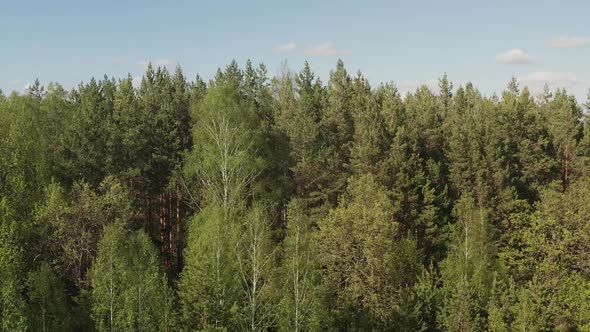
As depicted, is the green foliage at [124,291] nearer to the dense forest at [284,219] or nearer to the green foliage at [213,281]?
the dense forest at [284,219]

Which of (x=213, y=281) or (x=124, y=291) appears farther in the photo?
(x=124, y=291)

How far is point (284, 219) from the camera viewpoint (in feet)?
158

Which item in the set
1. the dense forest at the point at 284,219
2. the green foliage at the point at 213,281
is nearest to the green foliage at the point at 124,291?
the dense forest at the point at 284,219

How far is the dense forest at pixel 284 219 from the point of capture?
3250 centimetres

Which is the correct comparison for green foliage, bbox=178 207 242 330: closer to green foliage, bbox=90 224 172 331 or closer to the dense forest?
the dense forest

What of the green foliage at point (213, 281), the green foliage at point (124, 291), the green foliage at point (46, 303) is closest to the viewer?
the green foliage at point (213, 281)

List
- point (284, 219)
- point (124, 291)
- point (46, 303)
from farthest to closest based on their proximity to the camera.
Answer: point (284, 219) → point (46, 303) → point (124, 291)

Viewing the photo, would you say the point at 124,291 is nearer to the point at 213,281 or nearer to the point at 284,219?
the point at 213,281

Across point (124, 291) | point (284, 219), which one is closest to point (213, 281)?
point (124, 291)

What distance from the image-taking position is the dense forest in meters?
32.5

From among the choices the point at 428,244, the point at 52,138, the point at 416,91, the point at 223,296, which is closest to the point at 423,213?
the point at 428,244

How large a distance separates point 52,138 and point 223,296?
2606cm

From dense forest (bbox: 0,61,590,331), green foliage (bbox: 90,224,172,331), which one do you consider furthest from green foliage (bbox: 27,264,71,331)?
green foliage (bbox: 90,224,172,331)

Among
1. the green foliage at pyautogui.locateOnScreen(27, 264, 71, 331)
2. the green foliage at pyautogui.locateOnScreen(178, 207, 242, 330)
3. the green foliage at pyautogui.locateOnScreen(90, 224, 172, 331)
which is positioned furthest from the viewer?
the green foliage at pyautogui.locateOnScreen(27, 264, 71, 331)
